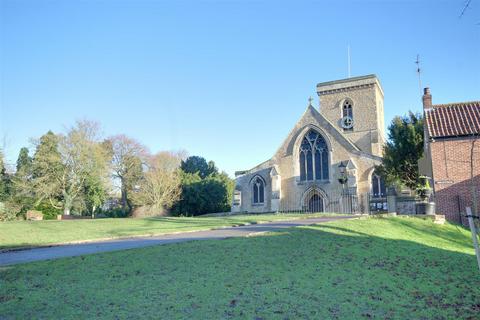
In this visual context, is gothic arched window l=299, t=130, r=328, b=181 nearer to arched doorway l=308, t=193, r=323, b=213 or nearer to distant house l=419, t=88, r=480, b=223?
arched doorway l=308, t=193, r=323, b=213

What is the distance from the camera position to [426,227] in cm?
1602

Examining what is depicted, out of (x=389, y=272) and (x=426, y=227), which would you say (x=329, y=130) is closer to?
(x=426, y=227)

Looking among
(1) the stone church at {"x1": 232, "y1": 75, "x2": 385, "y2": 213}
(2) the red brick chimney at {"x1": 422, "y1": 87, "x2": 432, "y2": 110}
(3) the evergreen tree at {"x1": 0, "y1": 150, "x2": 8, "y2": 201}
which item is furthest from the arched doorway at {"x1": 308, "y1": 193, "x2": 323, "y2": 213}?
(3) the evergreen tree at {"x1": 0, "y1": 150, "x2": 8, "y2": 201}

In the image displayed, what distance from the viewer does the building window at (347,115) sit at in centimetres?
4981

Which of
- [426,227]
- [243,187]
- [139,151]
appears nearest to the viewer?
[426,227]

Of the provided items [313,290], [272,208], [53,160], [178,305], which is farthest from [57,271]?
[53,160]

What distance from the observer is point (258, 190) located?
42.8m

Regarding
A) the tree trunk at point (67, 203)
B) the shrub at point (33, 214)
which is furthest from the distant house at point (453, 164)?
the tree trunk at point (67, 203)

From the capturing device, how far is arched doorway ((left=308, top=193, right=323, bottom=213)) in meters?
39.7

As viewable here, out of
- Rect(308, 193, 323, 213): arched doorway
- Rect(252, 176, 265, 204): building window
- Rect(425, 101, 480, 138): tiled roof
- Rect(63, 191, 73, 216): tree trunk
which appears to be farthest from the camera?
Rect(63, 191, 73, 216): tree trunk

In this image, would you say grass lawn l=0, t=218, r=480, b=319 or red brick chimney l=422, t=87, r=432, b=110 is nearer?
grass lawn l=0, t=218, r=480, b=319

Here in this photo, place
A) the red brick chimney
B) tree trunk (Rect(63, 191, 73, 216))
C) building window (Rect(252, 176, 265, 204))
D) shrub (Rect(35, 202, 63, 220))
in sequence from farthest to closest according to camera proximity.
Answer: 1. tree trunk (Rect(63, 191, 73, 216))
2. shrub (Rect(35, 202, 63, 220))
3. building window (Rect(252, 176, 265, 204))
4. the red brick chimney

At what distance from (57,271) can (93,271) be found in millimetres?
841

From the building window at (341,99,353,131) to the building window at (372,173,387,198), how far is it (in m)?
14.0
